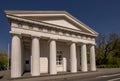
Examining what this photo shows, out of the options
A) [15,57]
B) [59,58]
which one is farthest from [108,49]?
[15,57]

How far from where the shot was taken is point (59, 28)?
2339 centimetres

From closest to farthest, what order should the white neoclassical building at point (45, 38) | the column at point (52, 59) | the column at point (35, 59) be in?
the white neoclassical building at point (45, 38)
the column at point (35, 59)
the column at point (52, 59)

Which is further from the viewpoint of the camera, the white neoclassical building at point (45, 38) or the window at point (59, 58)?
the window at point (59, 58)

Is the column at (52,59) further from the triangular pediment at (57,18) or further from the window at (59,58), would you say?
the window at (59,58)

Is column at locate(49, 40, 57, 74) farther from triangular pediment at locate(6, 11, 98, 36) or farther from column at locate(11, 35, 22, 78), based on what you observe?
column at locate(11, 35, 22, 78)

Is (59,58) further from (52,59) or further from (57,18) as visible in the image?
Result: (57,18)

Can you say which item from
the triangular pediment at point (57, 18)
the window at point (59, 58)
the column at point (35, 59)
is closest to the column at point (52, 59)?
the column at point (35, 59)

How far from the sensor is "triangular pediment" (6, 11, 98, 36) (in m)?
20.3

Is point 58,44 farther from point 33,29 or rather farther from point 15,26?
point 15,26

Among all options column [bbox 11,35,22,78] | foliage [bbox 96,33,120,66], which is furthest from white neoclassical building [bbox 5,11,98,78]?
foliage [bbox 96,33,120,66]

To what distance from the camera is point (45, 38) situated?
21984 mm

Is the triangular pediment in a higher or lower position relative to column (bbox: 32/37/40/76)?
higher

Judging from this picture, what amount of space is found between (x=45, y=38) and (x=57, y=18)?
144 inches

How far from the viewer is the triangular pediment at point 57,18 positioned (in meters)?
20.3
